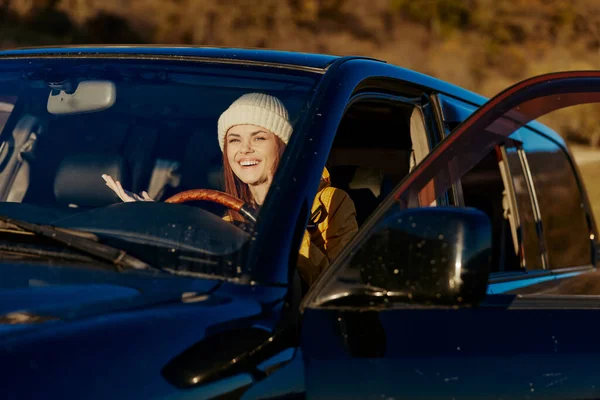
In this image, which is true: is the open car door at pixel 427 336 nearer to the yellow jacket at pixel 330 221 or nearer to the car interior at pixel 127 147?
the car interior at pixel 127 147

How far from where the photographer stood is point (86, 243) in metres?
2.41

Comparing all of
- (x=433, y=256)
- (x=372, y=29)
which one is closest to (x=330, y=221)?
(x=433, y=256)

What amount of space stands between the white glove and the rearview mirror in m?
0.21

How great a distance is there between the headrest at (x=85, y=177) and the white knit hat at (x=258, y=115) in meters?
0.36

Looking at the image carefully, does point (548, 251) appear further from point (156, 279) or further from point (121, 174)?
point (156, 279)

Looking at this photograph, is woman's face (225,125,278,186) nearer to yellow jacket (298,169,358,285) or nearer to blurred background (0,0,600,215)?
yellow jacket (298,169,358,285)

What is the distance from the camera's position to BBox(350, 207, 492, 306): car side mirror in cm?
221

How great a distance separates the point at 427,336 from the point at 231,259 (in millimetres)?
455

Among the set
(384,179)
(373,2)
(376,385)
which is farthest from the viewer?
(373,2)

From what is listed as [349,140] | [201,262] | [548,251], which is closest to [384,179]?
[349,140]

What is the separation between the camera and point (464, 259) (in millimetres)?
2213

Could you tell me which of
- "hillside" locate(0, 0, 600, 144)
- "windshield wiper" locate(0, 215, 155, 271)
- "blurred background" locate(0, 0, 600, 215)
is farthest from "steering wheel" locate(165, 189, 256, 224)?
"blurred background" locate(0, 0, 600, 215)

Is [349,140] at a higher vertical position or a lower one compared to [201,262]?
higher

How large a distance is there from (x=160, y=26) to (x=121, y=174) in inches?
1700
